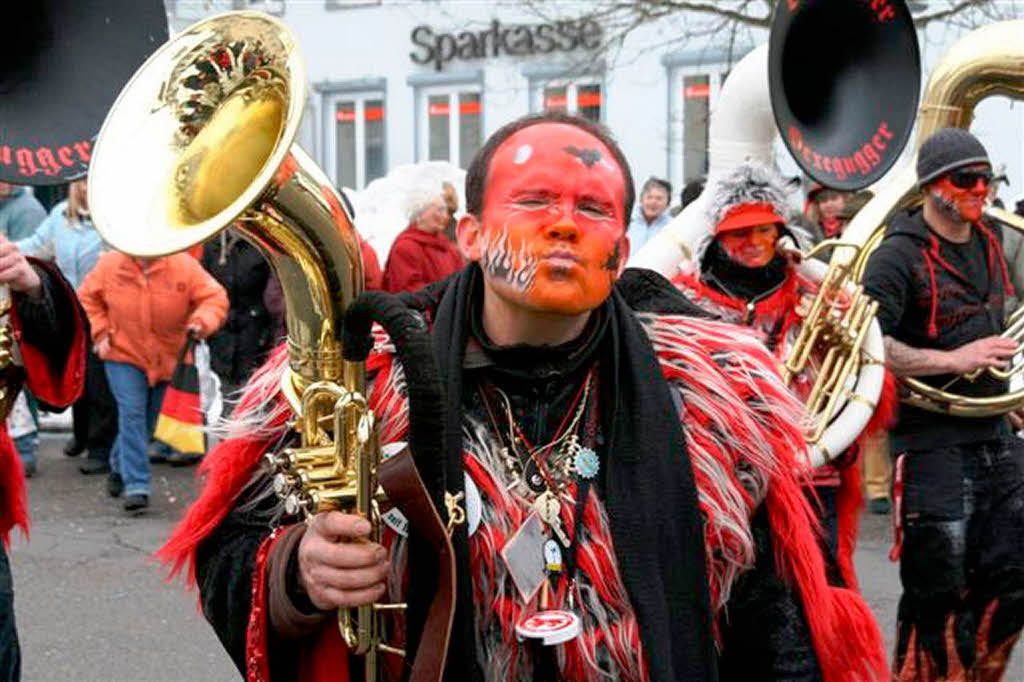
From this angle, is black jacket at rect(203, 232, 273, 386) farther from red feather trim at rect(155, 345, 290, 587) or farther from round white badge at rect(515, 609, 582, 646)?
round white badge at rect(515, 609, 582, 646)

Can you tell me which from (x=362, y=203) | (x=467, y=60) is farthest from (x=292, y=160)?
(x=467, y=60)

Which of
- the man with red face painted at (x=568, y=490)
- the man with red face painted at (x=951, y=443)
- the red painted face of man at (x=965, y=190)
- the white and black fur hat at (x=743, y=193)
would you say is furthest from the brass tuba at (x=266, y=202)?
the red painted face of man at (x=965, y=190)

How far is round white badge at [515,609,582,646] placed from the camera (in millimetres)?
2180

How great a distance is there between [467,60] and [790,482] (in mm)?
18778

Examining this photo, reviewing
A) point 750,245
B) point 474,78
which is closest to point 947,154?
point 750,245

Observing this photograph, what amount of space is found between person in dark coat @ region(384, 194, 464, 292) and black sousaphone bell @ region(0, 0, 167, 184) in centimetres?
484

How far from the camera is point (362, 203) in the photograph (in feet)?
41.5

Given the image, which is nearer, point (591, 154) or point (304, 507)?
point (304, 507)

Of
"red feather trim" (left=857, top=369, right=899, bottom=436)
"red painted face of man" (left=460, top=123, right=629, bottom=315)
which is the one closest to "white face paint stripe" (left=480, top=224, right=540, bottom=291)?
"red painted face of man" (left=460, top=123, right=629, bottom=315)

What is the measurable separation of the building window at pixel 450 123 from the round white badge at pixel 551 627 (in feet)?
61.9

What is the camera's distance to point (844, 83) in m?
5.35

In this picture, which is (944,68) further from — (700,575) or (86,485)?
(86,485)

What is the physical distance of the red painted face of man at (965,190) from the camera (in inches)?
190

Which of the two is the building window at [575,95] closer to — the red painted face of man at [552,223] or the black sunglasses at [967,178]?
the black sunglasses at [967,178]
